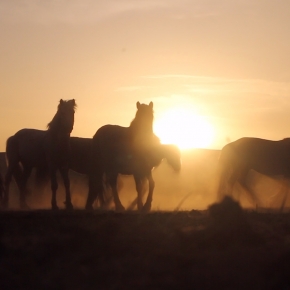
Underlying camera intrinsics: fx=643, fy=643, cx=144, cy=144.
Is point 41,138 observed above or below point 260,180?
above

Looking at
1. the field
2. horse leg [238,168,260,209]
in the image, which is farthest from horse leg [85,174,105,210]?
the field

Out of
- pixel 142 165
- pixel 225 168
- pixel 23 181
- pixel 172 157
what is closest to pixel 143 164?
pixel 142 165

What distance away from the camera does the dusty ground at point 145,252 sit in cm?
827

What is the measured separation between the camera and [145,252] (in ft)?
30.6

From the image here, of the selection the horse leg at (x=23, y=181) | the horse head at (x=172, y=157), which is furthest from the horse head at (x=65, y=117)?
the horse leg at (x=23, y=181)

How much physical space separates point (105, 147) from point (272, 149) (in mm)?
5444

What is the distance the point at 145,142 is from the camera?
1703cm

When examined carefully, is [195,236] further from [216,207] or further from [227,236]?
[216,207]

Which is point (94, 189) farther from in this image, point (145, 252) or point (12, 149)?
point (145, 252)

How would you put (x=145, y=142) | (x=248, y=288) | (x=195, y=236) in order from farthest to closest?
(x=145, y=142), (x=195, y=236), (x=248, y=288)

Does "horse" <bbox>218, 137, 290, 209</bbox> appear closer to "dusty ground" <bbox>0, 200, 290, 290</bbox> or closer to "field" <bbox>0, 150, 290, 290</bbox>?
"field" <bbox>0, 150, 290, 290</bbox>

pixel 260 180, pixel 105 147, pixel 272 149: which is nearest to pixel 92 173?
pixel 105 147

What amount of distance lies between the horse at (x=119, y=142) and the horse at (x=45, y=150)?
115 centimetres

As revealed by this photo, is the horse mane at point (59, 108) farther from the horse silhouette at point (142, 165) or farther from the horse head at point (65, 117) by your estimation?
the horse silhouette at point (142, 165)
